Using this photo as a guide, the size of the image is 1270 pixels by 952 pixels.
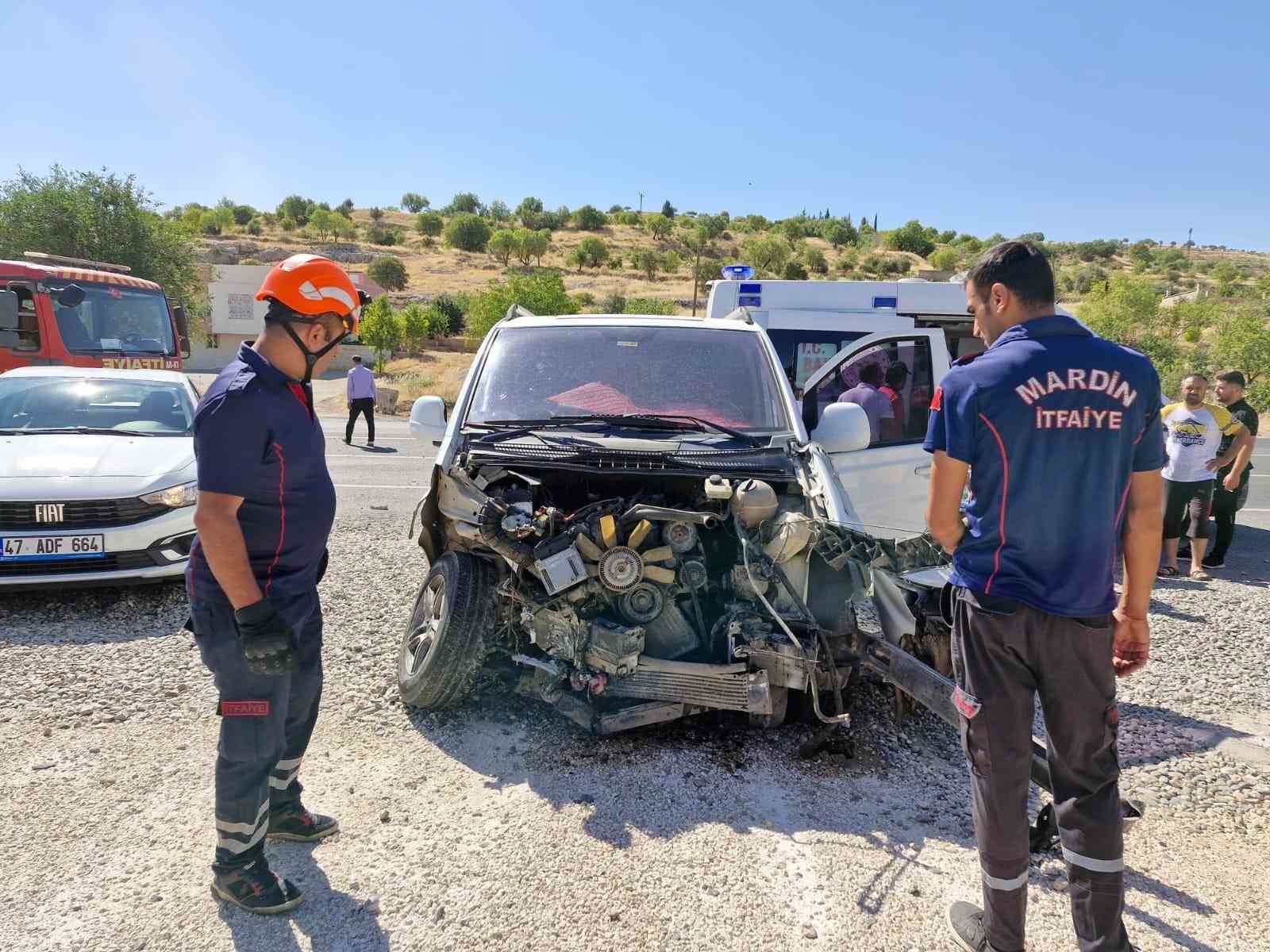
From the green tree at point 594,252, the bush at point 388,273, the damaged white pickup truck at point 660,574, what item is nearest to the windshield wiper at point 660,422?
the damaged white pickup truck at point 660,574

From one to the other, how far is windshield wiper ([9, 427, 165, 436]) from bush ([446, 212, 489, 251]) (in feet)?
237

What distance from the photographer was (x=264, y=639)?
251 cm

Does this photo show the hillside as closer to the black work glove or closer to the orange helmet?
the orange helmet

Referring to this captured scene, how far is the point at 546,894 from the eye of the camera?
2740mm

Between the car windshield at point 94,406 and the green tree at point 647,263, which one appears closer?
the car windshield at point 94,406

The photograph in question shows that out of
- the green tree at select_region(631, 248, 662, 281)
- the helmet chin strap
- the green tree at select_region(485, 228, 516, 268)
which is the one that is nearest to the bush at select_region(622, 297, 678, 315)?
the green tree at select_region(631, 248, 662, 281)

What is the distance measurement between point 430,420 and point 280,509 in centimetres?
215

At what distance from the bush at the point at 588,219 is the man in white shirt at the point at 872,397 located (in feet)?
277

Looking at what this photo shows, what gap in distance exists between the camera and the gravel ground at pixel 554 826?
8.52ft

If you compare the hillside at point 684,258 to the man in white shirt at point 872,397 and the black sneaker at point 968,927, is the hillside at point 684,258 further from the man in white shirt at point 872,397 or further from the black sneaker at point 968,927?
the black sneaker at point 968,927

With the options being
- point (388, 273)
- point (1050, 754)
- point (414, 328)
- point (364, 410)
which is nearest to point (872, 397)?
point (1050, 754)

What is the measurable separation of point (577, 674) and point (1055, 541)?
205 centimetres

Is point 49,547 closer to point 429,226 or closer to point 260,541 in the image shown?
point 260,541

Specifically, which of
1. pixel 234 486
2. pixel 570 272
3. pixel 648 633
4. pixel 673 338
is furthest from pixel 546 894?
pixel 570 272
